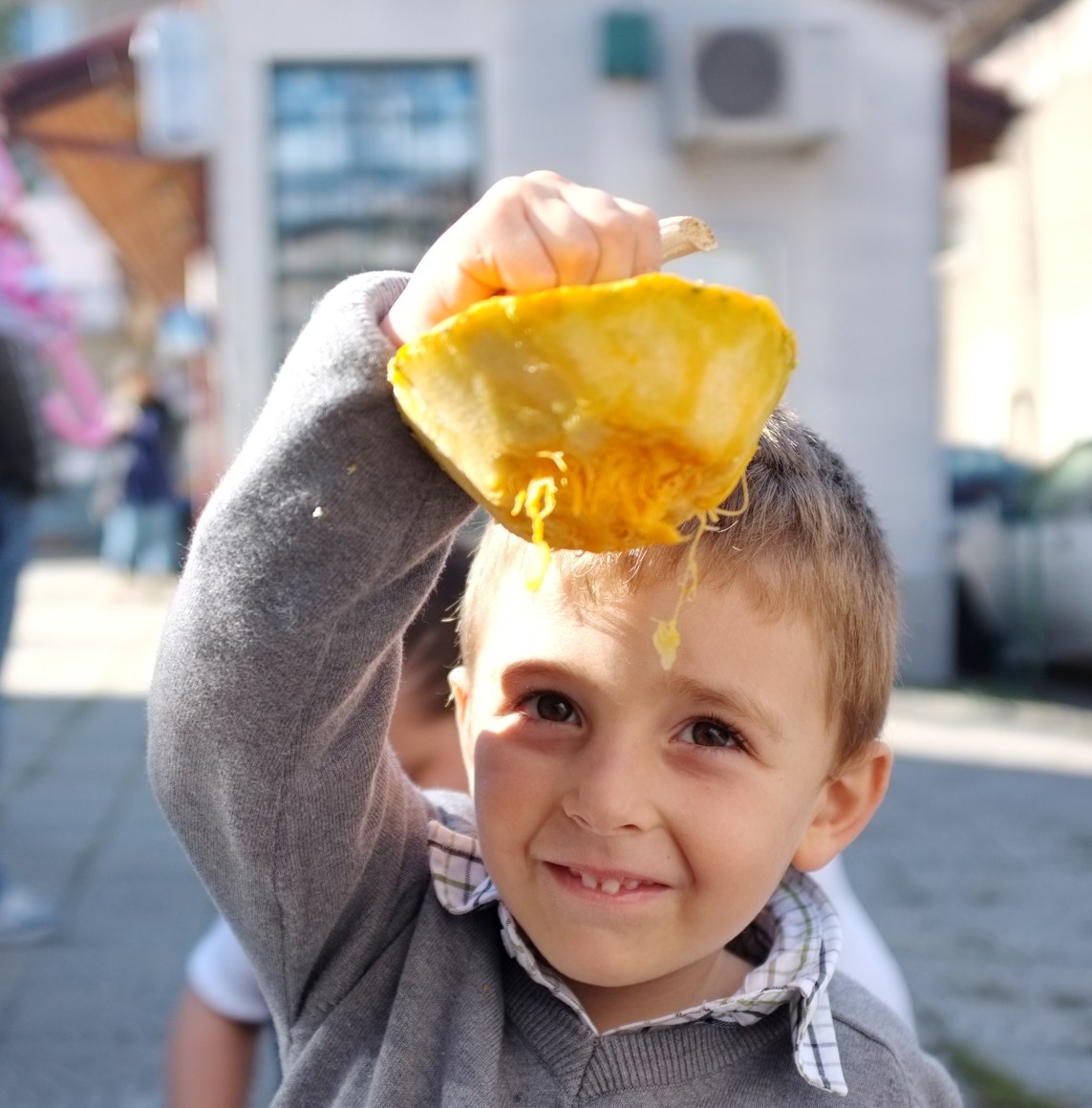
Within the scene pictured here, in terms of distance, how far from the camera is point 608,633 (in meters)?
1.40

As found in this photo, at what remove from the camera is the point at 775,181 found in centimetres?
862

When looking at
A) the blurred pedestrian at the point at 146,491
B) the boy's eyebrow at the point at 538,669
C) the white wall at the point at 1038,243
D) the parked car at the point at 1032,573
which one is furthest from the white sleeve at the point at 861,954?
the white wall at the point at 1038,243

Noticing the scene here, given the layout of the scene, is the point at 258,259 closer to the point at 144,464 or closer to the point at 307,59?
the point at 307,59

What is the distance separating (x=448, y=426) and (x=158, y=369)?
77.4 ft

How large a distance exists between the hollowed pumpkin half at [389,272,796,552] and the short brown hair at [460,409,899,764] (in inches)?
10.2

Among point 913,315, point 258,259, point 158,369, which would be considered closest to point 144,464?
point 258,259

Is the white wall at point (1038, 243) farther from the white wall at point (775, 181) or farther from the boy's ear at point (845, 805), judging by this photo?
the boy's ear at point (845, 805)

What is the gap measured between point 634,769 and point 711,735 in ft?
0.32

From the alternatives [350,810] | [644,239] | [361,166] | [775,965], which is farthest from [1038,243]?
[644,239]

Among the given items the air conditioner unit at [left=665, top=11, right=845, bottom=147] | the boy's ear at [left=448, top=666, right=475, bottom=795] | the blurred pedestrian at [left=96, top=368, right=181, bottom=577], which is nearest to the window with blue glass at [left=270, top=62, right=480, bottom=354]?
the air conditioner unit at [left=665, top=11, right=845, bottom=147]

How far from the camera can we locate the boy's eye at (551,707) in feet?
4.72

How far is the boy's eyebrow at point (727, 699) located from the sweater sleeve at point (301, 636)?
0.83 ft

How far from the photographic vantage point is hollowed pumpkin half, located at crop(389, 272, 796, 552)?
1.07 meters

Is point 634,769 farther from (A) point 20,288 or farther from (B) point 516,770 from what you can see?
(A) point 20,288
